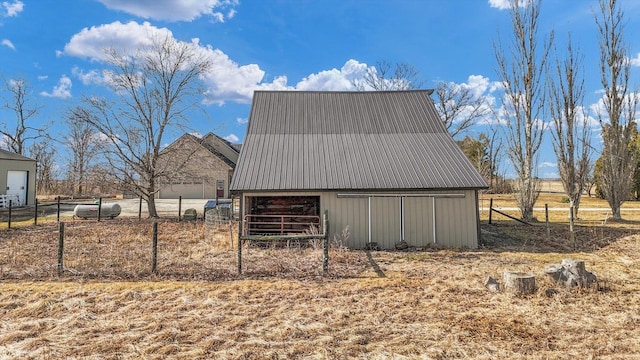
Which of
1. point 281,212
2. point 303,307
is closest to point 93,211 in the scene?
point 281,212

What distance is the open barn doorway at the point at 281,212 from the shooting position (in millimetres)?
11664

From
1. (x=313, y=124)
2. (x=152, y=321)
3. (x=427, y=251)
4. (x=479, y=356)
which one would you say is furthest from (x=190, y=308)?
(x=313, y=124)

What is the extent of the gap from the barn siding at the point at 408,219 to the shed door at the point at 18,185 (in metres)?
19.1

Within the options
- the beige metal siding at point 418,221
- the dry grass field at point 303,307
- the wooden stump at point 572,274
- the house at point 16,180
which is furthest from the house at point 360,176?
the house at point 16,180

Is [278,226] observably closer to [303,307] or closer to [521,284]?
[303,307]

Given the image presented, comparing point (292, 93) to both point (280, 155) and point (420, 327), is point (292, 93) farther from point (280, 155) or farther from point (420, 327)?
point (420, 327)

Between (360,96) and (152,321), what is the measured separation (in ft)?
42.0

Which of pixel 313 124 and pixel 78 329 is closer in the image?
pixel 78 329

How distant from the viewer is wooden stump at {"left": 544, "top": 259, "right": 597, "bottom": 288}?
6.30 meters

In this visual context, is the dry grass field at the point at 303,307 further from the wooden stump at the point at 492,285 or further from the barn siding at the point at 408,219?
the barn siding at the point at 408,219

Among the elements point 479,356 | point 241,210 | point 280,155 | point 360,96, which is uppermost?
point 360,96

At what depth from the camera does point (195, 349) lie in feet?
13.0

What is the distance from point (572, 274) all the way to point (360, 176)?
593 cm

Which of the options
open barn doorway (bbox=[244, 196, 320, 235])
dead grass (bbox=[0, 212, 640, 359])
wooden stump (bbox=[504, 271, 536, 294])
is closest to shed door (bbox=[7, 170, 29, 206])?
dead grass (bbox=[0, 212, 640, 359])
